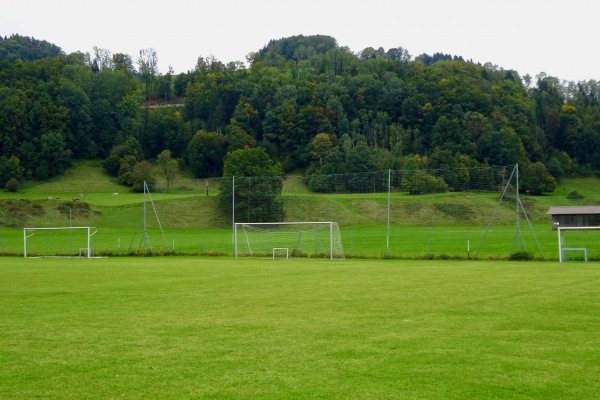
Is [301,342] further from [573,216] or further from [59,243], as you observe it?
[59,243]

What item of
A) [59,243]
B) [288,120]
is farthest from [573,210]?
[288,120]

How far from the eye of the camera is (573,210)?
167 ft

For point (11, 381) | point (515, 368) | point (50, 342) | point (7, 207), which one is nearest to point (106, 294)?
point (50, 342)

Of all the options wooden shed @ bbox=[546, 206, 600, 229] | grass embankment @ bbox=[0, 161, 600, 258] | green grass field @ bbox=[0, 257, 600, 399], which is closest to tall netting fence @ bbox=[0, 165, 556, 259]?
grass embankment @ bbox=[0, 161, 600, 258]

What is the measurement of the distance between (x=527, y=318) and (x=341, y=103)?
393ft

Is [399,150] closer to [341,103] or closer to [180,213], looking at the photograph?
[341,103]

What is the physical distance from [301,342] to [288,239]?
36.5 metres

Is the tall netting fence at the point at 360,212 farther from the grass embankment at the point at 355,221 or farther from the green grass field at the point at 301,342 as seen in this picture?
the green grass field at the point at 301,342

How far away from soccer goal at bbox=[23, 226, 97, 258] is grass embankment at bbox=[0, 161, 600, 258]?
0.55 meters

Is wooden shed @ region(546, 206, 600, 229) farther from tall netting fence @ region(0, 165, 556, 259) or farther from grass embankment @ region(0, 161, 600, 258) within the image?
tall netting fence @ region(0, 165, 556, 259)

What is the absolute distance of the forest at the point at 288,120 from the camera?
10600 centimetres

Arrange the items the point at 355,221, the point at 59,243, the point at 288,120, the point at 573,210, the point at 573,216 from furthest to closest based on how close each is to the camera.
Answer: the point at 288,120 < the point at 59,243 < the point at 355,221 < the point at 573,210 < the point at 573,216

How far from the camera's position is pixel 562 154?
10288 cm

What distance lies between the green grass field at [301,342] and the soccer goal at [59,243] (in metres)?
26.9
